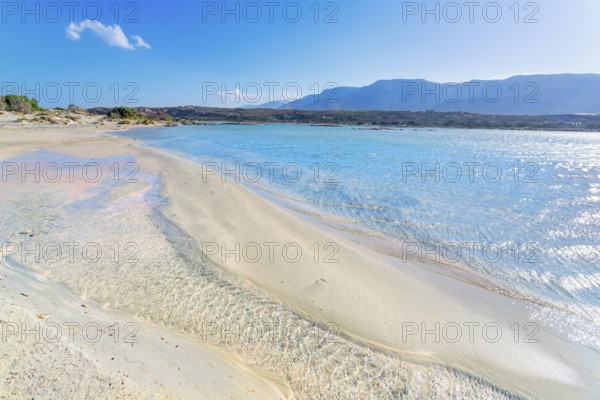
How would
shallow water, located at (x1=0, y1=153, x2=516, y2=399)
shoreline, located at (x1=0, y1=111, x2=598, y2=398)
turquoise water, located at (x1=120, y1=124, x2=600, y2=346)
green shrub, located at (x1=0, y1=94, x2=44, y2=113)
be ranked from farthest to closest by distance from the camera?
green shrub, located at (x1=0, y1=94, x2=44, y2=113)
turquoise water, located at (x1=120, y1=124, x2=600, y2=346)
shoreline, located at (x1=0, y1=111, x2=598, y2=398)
shallow water, located at (x1=0, y1=153, x2=516, y2=399)

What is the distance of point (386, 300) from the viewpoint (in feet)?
14.7

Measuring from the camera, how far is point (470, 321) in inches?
162

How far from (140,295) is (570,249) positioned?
329 inches

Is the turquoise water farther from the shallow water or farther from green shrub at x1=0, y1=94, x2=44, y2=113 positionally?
green shrub at x1=0, y1=94, x2=44, y2=113

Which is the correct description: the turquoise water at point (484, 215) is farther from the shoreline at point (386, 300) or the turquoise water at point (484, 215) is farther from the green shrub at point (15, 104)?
the green shrub at point (15, 104)

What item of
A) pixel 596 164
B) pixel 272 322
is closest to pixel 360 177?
pixel 272 322

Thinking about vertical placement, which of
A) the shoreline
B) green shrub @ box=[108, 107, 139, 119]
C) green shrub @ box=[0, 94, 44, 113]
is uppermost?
green shrub @ box=[108, 107, 139, 119]

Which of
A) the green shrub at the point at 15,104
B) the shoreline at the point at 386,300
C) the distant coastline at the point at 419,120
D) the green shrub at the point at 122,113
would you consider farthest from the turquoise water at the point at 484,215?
the distant coastline at the point at 419,120

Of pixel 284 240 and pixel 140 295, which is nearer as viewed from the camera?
pixel 140 295

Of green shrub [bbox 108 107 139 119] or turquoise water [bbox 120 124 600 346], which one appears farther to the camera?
green shrub [bbox 108 107 139 119]

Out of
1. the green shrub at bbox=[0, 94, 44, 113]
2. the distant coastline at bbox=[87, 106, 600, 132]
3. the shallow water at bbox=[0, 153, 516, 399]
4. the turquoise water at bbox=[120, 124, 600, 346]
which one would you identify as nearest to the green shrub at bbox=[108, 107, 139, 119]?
the distant coastline at bbox=[87, 106, 600, 132]

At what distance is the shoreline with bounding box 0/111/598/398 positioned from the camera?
334 centimetres

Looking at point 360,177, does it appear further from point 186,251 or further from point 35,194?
point 35,194

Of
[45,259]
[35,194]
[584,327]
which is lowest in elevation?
[584,327]
